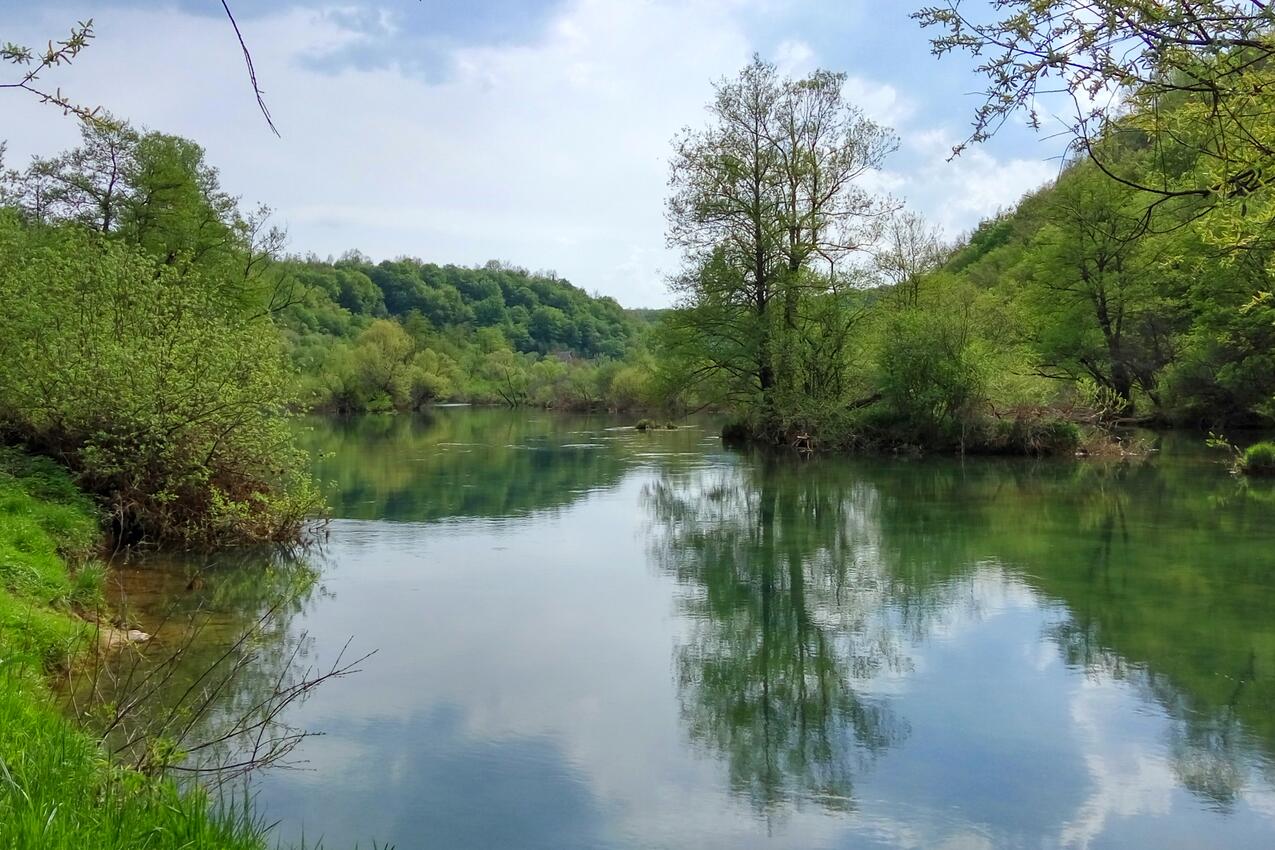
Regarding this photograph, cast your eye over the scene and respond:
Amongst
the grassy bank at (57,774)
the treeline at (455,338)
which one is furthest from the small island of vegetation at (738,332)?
the treeline at (455,338)

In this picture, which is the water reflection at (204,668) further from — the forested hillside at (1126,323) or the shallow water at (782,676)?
the forested hillside at (1126,323)

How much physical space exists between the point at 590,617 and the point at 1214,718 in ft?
18.7

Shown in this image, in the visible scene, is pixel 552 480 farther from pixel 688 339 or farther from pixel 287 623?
pixel 287 623

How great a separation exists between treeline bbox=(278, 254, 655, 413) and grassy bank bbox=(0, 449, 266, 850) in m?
26.7

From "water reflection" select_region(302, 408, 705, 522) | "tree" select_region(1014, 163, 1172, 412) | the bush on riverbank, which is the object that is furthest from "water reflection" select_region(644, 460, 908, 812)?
"tree" select_region(1014, 163, 1172, 412)

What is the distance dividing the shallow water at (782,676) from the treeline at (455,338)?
2131 cm

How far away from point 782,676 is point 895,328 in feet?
71.9

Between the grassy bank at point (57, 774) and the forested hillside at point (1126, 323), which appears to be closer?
the grassy bank at point (57, 774)

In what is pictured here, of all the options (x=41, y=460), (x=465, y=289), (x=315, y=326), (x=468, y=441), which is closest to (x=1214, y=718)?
(x=41, y=460)

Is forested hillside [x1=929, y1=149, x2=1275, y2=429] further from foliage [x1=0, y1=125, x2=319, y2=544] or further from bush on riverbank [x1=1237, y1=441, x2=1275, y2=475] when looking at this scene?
foliage [x1=0, y1=125, x2=319, y2=544]

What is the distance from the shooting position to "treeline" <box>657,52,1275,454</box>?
87.6 feet

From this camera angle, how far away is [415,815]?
5.52 meters

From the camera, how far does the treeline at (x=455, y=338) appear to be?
71625mm

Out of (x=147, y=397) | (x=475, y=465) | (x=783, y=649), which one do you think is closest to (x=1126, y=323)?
Result: (x=475, y=465)
